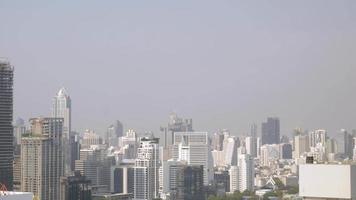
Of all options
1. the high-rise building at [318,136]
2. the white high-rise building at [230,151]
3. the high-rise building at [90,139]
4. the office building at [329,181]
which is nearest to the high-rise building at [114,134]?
the high-rise building at [90,139]

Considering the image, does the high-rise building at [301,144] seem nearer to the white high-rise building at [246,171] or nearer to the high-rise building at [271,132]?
the high-rise building at [271,132]

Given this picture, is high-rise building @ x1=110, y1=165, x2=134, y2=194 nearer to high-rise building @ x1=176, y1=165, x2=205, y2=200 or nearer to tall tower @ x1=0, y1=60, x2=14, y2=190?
high-rise building @ x1=176, y1=165, x2=205, y2=200

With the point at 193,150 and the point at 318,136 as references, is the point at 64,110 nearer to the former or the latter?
the point at 193,150

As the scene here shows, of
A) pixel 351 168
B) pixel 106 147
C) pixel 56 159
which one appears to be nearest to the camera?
pixel 351 168

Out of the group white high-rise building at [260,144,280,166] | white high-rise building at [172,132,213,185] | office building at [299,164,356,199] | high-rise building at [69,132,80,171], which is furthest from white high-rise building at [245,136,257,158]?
office building at [299,164,356,199]

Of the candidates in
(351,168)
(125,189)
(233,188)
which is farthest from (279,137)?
(351,168)

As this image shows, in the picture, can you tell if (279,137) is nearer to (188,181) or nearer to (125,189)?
(188,181)

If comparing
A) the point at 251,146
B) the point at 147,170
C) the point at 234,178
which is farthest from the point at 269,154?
the point at 147,170
